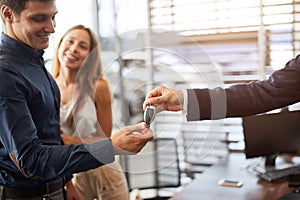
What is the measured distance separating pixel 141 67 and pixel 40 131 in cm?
51

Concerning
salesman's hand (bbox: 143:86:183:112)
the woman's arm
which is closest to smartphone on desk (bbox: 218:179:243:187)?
the woman's arm

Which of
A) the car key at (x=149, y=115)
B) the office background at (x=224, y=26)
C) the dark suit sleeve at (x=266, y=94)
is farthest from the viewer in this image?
the office background at (x=224, y=26)

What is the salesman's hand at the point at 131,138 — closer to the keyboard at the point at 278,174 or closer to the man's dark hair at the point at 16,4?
the man's dark hair at the point at 16,4

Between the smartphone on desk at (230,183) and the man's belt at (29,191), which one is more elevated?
the man's belt at (29,191)

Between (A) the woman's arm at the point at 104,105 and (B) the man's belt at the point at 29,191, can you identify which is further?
(B) the man's belt at the point at 29,191

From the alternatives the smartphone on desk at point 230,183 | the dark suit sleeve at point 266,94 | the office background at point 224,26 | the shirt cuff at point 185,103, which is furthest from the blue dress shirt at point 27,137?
the smartphone on desk at point 230,183

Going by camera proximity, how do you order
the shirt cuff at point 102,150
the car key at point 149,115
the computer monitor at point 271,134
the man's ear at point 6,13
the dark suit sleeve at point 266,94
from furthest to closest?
the computer monitor at point 271,134 → the dark suit sleeve at point 266,94 → the man's ear at point 6,13 → the shirt cuff at point 102,150 → the car key at point 149,115

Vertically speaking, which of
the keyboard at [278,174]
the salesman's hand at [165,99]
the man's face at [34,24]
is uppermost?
the man's face at [34,24]

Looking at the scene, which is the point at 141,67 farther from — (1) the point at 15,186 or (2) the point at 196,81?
(1) the point at 15,186

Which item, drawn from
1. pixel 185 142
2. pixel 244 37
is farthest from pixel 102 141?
pixel 244 37

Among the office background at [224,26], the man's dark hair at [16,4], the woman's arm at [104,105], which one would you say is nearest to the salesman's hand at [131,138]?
the woman's arm at [104,105]

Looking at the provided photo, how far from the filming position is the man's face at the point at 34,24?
1.42 meters

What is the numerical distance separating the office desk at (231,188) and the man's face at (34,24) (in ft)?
3.76

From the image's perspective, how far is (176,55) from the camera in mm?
1191
